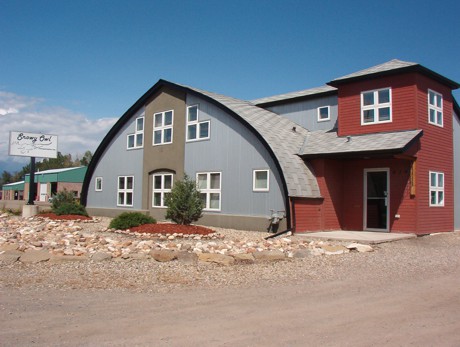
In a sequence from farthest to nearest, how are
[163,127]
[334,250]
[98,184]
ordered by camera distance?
[98,184] < [163,127] < [334,250]

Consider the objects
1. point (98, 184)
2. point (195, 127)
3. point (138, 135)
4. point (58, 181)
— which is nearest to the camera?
point (195, 127)

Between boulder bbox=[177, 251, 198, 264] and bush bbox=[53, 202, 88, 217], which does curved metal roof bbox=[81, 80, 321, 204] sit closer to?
bush bbox=[53, 202, 88, 217]

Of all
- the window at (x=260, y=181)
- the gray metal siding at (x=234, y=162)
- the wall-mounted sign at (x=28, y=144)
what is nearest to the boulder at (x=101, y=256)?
the gray metal siding at (x=234, y=162)

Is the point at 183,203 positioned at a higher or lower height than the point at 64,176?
lower

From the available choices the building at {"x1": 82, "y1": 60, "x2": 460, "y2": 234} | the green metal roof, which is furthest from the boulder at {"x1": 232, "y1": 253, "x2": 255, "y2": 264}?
the green metal roof

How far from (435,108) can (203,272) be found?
12058mm

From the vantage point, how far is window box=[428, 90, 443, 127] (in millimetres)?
16281

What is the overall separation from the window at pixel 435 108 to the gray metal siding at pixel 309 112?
14.4 feet

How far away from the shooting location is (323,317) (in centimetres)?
584

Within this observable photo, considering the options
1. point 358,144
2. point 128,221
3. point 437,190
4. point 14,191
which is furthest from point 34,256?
point 14,191

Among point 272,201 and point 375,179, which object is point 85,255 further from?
point 375,179

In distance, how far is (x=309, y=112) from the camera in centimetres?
2131

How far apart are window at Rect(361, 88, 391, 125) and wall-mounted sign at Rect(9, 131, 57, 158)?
21.7 m

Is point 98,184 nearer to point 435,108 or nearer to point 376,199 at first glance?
point 376,199
